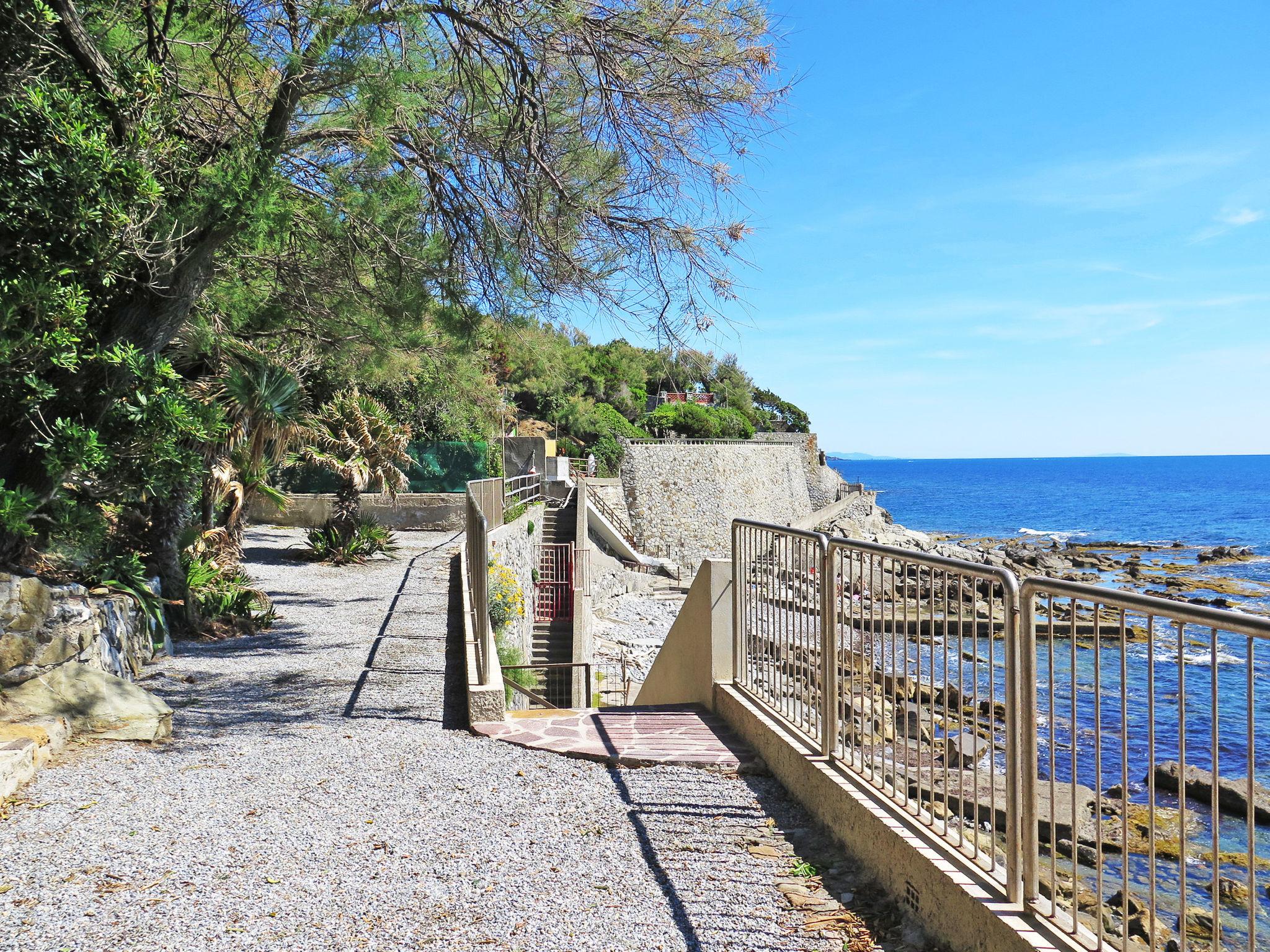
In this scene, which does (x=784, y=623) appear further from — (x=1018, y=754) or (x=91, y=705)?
(x=91, y=705)

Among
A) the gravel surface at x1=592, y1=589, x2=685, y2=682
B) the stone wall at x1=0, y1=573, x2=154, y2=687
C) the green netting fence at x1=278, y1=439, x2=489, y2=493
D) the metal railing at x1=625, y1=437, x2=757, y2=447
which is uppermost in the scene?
the metal railing at x1=625, y1=437, x2=757, y2=447

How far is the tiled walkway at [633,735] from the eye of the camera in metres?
5.20

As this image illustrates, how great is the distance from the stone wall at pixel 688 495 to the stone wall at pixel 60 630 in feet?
103

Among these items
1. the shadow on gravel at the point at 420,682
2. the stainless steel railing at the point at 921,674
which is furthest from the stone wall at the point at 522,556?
the stainless steel railing at the point at 921,674

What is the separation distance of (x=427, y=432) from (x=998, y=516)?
86.9m

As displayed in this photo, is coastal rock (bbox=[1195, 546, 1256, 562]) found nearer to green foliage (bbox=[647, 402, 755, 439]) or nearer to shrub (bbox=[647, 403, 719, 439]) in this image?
green foliage (bbox=[647, 402, 755, 439])

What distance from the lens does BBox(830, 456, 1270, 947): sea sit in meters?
2.59

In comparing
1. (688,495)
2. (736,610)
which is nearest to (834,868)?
(736,610)

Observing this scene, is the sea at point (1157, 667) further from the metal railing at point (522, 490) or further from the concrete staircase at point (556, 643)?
the metal railing at point (522, 490)

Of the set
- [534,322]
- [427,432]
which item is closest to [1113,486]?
[427,432]

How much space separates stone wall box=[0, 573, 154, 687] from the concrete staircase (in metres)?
7.78

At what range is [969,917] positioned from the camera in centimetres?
295

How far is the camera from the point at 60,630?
6508mm

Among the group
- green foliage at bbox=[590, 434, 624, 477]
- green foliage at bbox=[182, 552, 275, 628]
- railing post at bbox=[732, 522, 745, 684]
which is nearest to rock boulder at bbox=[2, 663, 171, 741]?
railing post at bbox=[732, 522, 745, 684]
